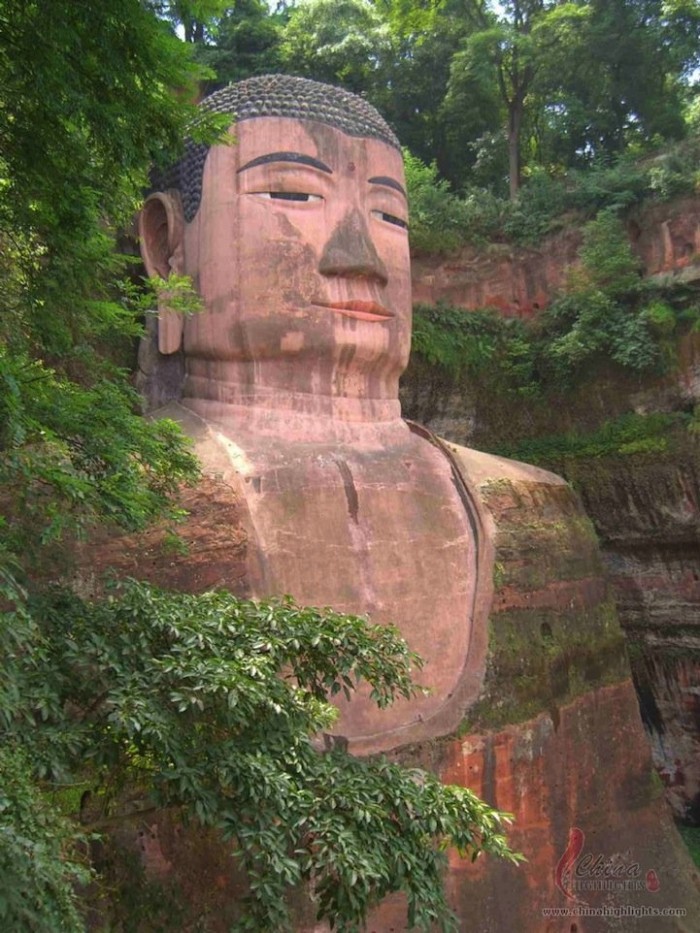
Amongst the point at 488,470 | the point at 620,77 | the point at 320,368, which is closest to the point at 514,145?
the point at 620,77

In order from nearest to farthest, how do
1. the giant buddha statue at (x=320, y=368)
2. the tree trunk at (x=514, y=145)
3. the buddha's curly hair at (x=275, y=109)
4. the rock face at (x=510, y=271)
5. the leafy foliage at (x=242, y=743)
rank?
1. the leafy foliage at (x=242, y=743)
2. the giant buddha statue at (x=320, y=368)
3. the buddha's curly hair at (x=275, y=109)
4. the rock face at (x=510, y=271)
5. the tree trunk at (x=514, y=145)

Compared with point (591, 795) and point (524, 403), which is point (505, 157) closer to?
point (524, 403)

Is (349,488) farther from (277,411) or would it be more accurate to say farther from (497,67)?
→ (497,67)

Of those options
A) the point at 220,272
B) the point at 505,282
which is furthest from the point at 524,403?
the point at 220,272

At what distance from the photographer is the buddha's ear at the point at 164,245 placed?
748 cm

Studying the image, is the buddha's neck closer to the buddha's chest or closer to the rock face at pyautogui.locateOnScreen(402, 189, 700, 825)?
the buddha's chest

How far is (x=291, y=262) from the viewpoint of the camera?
277 inches

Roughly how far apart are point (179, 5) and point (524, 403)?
887 cm

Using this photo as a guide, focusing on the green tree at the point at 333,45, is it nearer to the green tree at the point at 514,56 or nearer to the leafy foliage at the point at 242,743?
the green tree at the point at 514,56

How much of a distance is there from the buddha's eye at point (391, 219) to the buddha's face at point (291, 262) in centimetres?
10

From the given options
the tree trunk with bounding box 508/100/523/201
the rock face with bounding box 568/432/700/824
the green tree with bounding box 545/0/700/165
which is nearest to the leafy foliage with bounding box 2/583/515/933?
the rock face with bounding box 568/432/700/824

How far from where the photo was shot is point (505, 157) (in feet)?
58.9

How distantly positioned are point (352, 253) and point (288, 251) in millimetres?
519

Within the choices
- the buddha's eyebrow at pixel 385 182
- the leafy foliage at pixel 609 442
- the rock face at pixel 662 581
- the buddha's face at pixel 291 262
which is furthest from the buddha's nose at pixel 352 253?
the rock face at pixel 662 581
